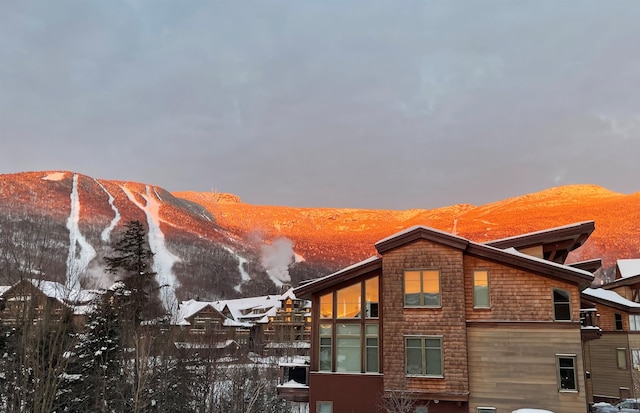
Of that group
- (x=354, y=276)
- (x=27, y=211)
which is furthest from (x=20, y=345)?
(x=27, y=211)

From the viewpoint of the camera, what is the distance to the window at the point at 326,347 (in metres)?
22.5

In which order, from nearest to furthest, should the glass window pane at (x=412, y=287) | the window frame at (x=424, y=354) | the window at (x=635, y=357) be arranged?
the window frame at (x=424, y=354) < the glass window pane at (x=412, y=287) < the window at (x=635, y=357)

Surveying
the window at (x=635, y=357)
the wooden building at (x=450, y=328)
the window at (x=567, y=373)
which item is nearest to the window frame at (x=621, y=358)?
the window at (x=635, y=357)

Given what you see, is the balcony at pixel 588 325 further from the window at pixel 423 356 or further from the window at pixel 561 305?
the window at pixel 423 356

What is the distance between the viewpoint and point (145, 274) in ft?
120

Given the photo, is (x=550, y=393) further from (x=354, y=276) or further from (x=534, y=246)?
(x=354, y=276)

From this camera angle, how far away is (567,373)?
19.9 metres

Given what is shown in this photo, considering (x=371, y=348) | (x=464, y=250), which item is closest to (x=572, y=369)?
(x=464, y=250)

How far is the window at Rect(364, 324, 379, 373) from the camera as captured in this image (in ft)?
72.5

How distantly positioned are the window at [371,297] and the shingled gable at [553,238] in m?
6.45

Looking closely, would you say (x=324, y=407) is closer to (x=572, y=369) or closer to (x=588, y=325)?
(x=572, y=369)

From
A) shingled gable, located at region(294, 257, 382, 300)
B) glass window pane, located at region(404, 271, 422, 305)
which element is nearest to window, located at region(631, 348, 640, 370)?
glass window pane, located at region(404, 271, 422, 305)

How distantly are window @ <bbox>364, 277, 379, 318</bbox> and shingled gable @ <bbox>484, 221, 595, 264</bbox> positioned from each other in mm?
6453

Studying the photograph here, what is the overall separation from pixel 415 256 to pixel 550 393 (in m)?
7.63
